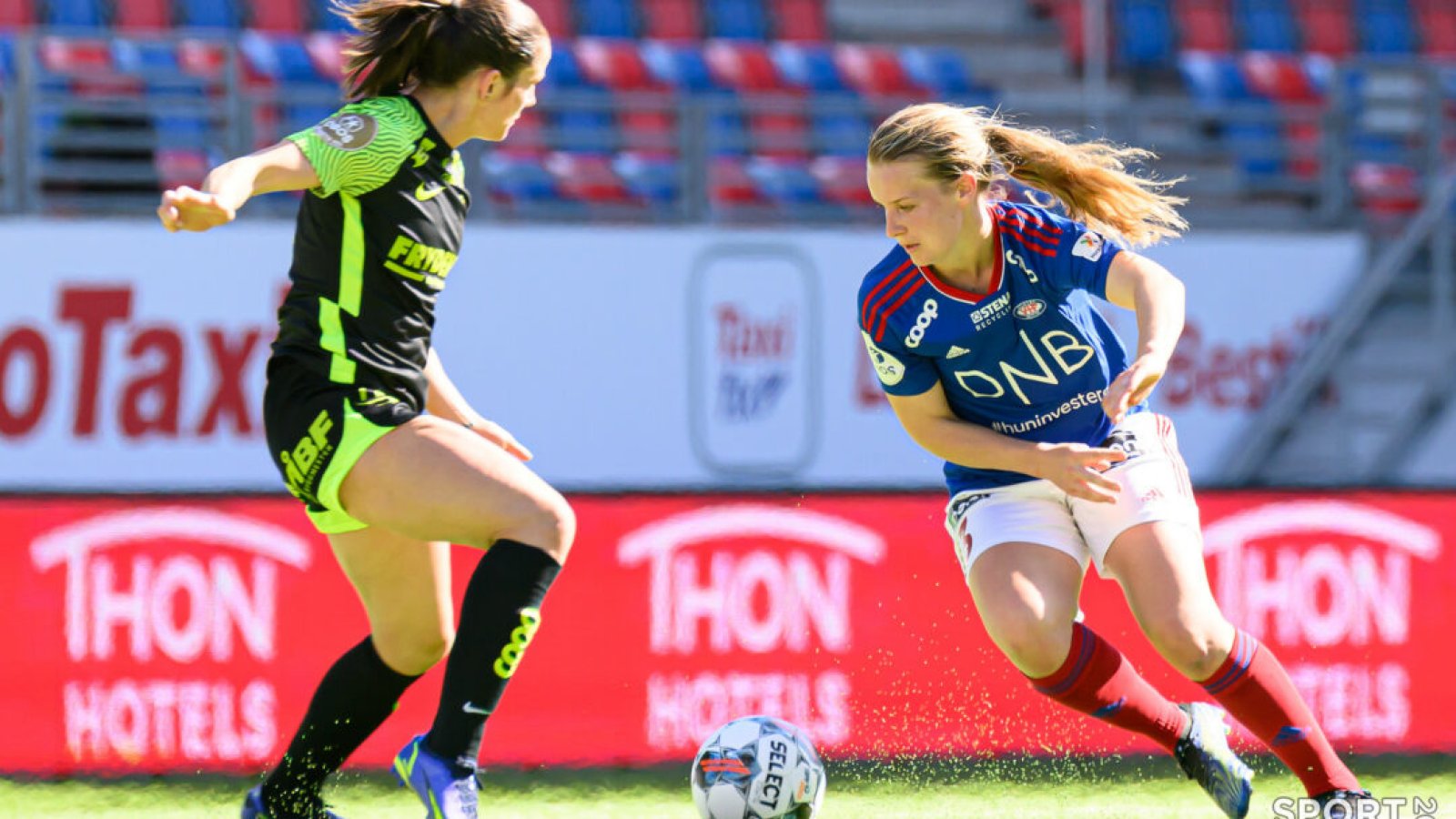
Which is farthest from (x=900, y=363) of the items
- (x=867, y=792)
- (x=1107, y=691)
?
(x=867, y=792)

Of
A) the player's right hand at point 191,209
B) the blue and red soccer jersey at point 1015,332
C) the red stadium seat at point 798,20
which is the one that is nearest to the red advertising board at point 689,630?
the blue and red soccer jersey at point 1015,332

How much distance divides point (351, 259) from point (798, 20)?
10694mm

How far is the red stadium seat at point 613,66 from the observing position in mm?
Result: 13102

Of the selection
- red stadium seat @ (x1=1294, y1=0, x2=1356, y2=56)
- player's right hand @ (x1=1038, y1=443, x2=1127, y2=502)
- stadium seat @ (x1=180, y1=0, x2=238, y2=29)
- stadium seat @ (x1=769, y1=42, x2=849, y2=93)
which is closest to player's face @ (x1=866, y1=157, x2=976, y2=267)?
player's right hand @ (x1=1038, y1=443, x2=1127, y2=502)

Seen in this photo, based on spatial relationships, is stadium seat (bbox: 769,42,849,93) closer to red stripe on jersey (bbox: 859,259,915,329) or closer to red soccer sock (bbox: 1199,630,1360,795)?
red stripe on jersey (bbox: 859,259,915,329)

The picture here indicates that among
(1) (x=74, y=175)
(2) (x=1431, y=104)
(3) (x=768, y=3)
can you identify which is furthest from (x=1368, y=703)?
(3) (x=768, y=3)

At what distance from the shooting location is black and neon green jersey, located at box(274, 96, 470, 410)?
157 inches

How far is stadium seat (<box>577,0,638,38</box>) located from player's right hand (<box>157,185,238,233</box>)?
10491 millimetres

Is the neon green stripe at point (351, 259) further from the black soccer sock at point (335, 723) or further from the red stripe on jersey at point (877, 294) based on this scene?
the red stripe on jersey at point (877, 294)

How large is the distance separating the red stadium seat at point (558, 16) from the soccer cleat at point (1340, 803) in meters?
10.1

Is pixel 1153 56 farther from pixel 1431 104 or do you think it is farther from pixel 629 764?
pixel 629 764

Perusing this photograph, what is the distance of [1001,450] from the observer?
4316 mm

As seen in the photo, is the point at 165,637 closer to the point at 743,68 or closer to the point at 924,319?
the point at 924,319

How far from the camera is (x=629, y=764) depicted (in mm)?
6516
